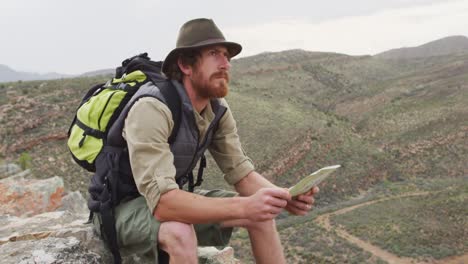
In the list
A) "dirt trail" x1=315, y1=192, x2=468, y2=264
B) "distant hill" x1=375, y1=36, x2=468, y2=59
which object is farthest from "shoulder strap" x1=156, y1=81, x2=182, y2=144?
"distant hill" x1=375, y1=36, x2=468, y2=59

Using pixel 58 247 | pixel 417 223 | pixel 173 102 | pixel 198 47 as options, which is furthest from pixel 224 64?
pixel 417 223

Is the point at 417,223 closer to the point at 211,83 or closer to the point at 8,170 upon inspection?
the point at 8,170

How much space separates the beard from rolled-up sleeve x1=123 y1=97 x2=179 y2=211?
436 millimetres

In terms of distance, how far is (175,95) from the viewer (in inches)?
134

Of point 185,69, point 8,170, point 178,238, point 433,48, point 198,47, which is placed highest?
point 433,48

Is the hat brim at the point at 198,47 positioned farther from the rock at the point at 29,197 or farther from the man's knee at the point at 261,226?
the rock at the point at 29,197

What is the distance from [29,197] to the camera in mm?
7688

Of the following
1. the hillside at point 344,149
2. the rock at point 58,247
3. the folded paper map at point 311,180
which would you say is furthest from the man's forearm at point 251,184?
the hillside at point 344,149

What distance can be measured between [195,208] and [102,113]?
1157mm

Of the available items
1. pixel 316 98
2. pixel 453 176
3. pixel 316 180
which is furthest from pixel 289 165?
pixel 316 98

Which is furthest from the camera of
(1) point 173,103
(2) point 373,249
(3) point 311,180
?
(2) point 373,249

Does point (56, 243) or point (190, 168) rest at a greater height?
point (190, 168)

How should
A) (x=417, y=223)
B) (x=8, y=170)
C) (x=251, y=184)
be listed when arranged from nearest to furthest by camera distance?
(x=251, y=184) → (x=8, y=170) → (x=417, y=223)

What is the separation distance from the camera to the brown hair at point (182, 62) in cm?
355
